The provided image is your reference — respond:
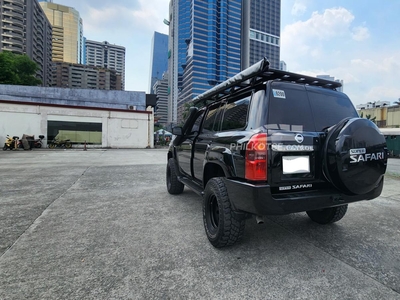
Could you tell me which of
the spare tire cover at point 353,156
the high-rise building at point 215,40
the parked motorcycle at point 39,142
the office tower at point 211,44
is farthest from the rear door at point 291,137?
the office tower at point 211,44

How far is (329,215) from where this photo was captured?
3.04 m

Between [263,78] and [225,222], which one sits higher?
[263,78]

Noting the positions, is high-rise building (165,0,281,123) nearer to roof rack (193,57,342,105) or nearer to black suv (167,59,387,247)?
roof rack (193,57,342,105)

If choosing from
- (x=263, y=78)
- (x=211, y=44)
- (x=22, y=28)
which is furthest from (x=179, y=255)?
(x=211, y=44)

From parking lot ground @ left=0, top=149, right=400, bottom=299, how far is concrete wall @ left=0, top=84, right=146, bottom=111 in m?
34.1

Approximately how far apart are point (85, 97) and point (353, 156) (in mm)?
40402

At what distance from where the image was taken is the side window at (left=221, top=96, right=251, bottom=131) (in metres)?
2.46

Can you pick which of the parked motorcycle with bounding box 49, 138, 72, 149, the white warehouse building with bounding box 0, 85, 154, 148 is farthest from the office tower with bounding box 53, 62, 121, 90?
the parked motorcycle with bounding box 49, 138, 72, 149

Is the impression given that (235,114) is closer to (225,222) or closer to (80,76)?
(225,222)

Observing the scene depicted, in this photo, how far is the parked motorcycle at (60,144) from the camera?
2106cm

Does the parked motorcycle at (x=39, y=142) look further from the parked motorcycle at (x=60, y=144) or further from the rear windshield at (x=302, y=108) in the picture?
the rear windshield at (x=302, y=108)

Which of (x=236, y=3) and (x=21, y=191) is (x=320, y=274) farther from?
(x=236, y=3)

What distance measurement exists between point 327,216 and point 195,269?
207cm

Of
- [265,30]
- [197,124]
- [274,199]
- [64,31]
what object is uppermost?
[64,31]
